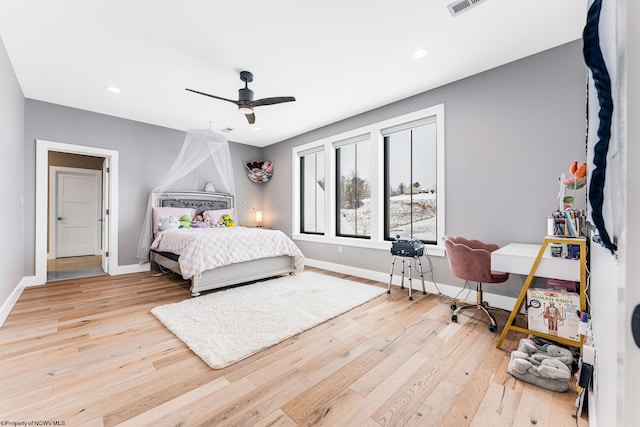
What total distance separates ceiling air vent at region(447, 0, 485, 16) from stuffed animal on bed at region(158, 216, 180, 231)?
183 inches

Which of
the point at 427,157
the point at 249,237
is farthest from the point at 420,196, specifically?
the point at 249,237

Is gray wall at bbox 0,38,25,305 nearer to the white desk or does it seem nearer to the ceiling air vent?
the ceiling air vent

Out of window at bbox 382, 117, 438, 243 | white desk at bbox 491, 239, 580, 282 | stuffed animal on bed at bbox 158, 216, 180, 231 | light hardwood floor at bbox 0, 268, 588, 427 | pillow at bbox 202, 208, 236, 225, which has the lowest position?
light hardwood floor at bbox 0, 268, 588, 427

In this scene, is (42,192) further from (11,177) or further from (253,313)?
(253,313)

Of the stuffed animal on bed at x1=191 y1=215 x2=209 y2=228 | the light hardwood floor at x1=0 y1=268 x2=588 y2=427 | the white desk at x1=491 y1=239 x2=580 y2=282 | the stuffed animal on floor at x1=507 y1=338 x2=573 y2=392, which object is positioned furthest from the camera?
the stuffed animal on bed at x1=191 y1=215 x2=209 y2=228

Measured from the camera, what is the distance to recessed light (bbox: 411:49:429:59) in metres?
2.71

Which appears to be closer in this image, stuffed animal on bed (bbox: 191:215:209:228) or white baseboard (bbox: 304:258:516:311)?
white baseboard (bbox: 304:258:516:311)

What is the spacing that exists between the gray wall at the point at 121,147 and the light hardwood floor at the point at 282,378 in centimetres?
194

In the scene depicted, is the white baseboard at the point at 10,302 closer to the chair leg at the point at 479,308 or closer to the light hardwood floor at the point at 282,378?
the light hardwood floor at the point at 282,378

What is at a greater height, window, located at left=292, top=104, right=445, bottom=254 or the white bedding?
Result: window, located at left=292, top=104, right=445, bottom=254

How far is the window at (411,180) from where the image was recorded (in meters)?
3.77

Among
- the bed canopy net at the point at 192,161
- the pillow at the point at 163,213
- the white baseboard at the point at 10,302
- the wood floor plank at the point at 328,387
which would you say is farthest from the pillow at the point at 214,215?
the wood floor plank at the point at 328,387

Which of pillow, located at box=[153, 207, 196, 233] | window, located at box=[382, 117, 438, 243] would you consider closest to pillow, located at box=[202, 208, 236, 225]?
pillow, located at box=[153, 207, 196, 233]

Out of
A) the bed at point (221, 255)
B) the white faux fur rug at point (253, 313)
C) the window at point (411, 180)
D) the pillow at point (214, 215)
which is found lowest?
the white faux fur rug at point (253, 313)
